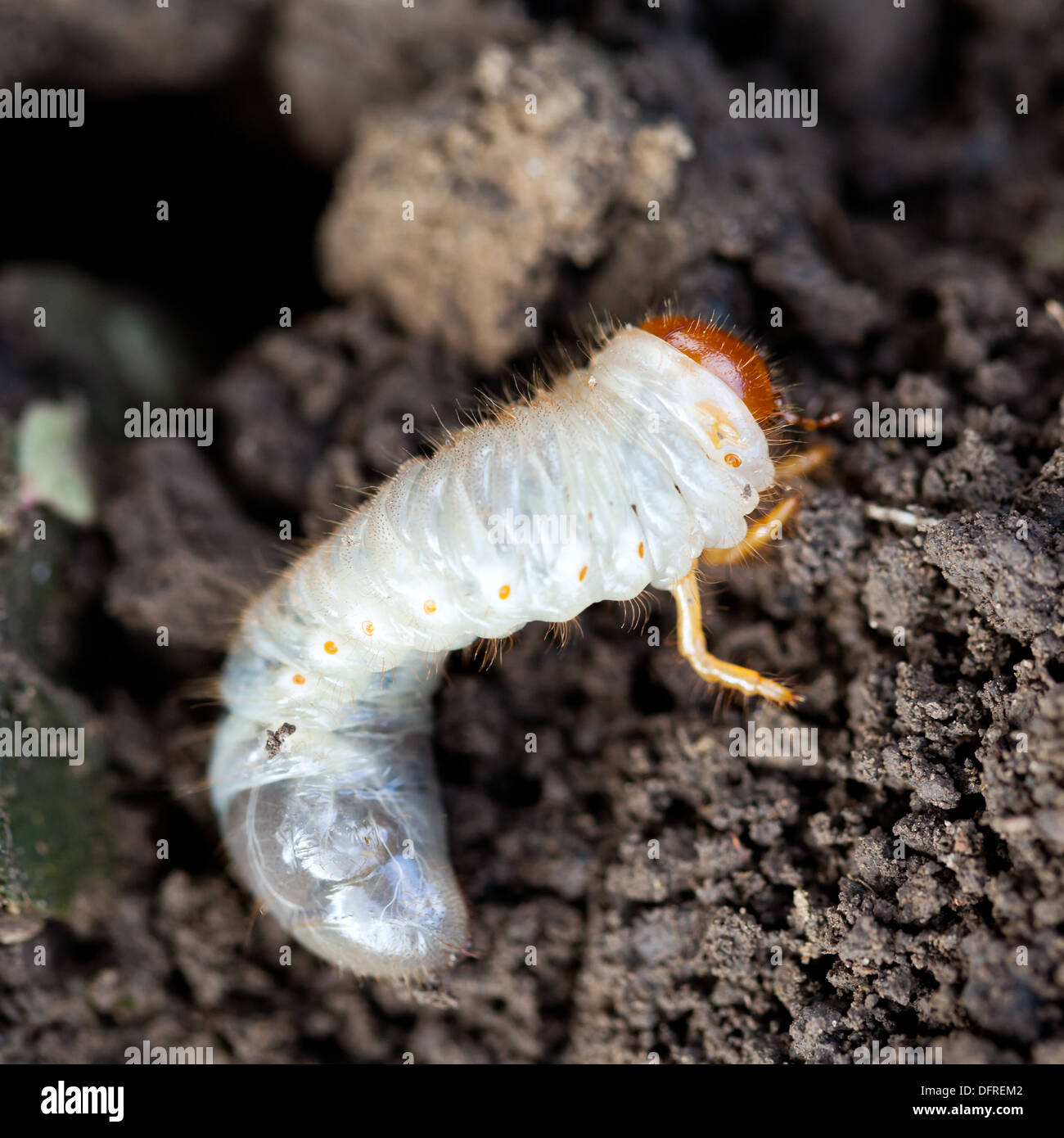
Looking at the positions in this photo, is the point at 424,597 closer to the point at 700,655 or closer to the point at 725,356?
the point at 700,655

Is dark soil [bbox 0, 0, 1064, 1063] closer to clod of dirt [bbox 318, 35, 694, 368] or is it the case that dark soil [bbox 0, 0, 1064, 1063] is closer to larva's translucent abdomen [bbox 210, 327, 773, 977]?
clod of dirt [bbox 318, 35, 694, 368]

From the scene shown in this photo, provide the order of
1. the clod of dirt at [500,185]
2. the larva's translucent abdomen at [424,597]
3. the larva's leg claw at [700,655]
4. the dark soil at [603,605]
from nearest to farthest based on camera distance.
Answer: the dark soil at [603,605]
the larva's translucent abdomen at [424,597]
the larva's leg claw at [700,655]
the clod of dirt at [500,185]

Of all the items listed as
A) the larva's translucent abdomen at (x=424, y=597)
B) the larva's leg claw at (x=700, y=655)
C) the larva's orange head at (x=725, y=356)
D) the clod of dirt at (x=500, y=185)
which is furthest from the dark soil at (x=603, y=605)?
the larva's orange head at (x=725, y=356)

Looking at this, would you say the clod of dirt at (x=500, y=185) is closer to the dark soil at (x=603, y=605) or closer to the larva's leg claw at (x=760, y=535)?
the dark soil at (x=603, y=605)

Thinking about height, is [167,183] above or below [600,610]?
above

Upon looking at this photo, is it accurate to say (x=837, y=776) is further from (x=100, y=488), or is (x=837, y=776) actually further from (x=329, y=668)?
(x=100, y=488)

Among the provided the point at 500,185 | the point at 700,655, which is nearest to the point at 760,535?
the point at 700,655

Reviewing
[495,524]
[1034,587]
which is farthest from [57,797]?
[1034,587]
